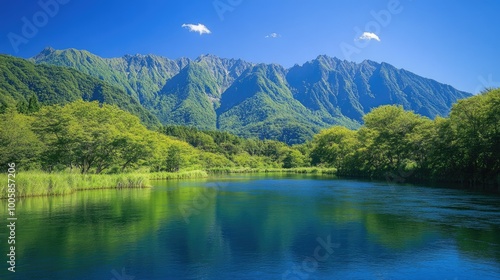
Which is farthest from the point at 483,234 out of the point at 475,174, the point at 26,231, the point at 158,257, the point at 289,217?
the point at 475,174

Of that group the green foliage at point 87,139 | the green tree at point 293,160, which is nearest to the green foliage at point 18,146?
the green foliage at point 87,139

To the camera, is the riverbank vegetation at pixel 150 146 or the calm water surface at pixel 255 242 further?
the riverbank vegetation at pixel 150 146

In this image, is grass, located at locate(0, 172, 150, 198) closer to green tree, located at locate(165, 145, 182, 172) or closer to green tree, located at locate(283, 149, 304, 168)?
green tree, located at locate(165, 145, 182, 172)

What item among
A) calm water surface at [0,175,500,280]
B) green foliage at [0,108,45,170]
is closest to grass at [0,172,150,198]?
calm water surface at [0,175,500,280]

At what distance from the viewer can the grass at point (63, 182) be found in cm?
3278

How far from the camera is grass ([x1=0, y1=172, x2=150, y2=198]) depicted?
108 feet

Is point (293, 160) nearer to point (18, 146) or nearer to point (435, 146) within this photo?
point (435, 146)

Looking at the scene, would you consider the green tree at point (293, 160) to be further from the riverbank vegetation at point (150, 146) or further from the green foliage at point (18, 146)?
the green foliage at point (18, 146)

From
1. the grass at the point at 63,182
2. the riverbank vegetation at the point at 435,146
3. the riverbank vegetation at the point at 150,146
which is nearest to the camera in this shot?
the grass at the point at 63,182

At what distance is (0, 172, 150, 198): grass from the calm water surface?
4121 mm

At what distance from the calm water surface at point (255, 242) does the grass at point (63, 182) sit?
4121 mm

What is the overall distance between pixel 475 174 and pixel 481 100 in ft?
31.7

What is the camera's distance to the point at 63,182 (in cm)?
3716

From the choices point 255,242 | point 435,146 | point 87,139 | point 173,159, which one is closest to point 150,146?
point 87,139
